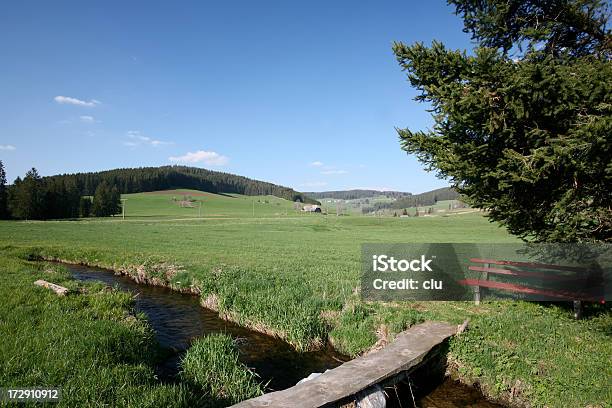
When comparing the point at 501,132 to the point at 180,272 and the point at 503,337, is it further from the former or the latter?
the point at 180,272

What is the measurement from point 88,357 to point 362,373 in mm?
5869

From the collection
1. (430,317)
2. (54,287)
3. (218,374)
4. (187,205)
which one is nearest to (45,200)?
(187,205)

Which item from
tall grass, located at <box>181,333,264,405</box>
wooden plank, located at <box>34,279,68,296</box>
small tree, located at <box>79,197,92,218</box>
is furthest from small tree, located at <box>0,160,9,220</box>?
tall grass, located at <box>181,333,264,405</box>

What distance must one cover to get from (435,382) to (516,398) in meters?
1.91

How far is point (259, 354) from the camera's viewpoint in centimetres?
Result: 1045

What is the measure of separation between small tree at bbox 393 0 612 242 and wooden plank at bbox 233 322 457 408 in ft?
13.6

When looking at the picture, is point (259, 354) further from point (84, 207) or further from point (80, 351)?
point (84, 207)

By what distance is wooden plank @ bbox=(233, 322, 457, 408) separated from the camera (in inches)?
236

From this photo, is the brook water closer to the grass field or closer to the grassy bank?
the grass field

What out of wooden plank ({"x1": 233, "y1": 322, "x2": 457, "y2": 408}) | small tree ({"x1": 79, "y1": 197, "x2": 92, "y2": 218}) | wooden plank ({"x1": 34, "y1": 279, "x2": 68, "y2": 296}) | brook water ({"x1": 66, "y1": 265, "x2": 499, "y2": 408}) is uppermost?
small tree ({"x1": 79, "y1": 197, "x2": 92, "y2": 218})

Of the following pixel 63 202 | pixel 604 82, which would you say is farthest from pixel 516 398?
pixel 63 202

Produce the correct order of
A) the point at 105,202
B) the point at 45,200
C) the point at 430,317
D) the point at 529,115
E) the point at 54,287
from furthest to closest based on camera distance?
1. the point at 105,202
2. the point at 45,200
3. the point at 54,287
4. the point at 430,317
5. the point at 529,115

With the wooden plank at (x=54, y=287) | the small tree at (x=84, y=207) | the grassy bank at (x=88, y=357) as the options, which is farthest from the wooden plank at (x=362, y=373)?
the small tree at (x=84, y=207)

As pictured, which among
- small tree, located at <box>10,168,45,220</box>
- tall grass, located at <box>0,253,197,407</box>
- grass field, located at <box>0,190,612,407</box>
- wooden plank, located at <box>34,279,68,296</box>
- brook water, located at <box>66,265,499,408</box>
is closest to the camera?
tall grass, located at <box>0,253,197,407</box>
